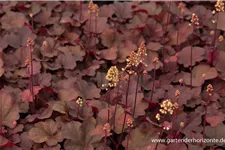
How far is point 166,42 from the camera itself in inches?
132

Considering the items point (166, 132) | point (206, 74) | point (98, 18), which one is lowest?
point (166, 132)

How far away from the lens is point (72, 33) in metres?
3.36

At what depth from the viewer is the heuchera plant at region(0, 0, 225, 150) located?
2.38 meters

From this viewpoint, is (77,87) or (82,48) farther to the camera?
(82,48)

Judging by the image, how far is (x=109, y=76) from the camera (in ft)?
6.95

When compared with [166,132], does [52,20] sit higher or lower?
higher

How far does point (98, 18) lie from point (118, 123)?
1360mm

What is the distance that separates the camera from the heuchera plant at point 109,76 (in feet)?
7.82

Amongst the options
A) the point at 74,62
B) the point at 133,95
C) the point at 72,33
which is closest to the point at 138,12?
the point at 72,33

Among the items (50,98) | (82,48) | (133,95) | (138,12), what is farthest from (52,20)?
(133,95)

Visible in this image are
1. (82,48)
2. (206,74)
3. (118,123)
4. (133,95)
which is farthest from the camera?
(82,48)

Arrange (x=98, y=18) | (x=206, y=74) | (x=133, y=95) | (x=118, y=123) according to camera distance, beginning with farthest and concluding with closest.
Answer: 1. (x=98, y=18)
2. (x=206, y=74)
3. (x=133, y=95)
4. (x=118, y=123)

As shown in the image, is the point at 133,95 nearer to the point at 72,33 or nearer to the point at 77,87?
the point at 77,87

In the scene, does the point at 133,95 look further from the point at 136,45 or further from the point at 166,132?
the point at 136,45
